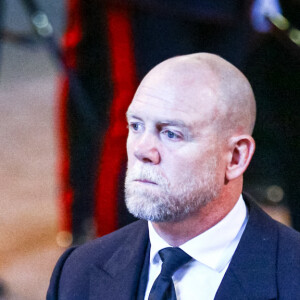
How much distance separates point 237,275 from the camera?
1.04 metres

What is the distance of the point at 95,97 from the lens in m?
1.94

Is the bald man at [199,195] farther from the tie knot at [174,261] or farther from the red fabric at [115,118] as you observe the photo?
the red fabric at [115,118]

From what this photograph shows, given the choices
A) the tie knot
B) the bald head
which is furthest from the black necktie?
the bald head

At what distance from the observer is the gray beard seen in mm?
1019

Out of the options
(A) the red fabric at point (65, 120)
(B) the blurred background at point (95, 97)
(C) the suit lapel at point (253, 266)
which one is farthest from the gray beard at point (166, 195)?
(A) the red fabric at point (65, 120)

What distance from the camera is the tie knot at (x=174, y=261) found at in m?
1.07

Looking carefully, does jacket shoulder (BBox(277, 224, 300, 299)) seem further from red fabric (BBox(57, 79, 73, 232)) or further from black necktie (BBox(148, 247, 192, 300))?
red fabric (BBox(57, 79, 73, 232))

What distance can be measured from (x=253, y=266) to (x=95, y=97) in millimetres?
1015

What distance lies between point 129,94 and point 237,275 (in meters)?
0.94

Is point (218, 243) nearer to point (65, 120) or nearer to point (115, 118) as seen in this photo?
point (115, 118)

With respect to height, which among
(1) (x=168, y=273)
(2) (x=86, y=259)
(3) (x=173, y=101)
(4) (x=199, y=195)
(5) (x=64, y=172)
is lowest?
(5) (x=64, y=172)

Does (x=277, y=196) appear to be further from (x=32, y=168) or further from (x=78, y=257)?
(x=78, y=257)

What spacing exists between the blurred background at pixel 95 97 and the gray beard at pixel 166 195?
85cm

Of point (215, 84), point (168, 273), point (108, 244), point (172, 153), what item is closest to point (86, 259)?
point (108, 244)
